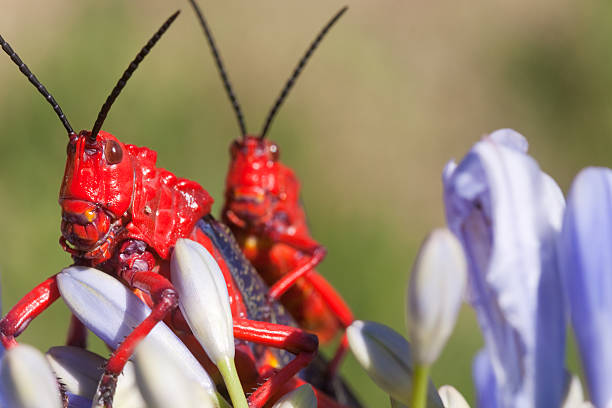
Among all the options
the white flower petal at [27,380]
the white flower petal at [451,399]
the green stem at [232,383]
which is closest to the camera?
the white flower petal at [27,380]

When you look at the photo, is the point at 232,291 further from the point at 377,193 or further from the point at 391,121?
the point at 391,121

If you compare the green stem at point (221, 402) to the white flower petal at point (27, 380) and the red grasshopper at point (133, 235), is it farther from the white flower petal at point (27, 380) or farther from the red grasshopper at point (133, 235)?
the white flower petal at point (27, 380)

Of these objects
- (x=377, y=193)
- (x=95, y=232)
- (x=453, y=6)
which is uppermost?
(x=453, y=6)

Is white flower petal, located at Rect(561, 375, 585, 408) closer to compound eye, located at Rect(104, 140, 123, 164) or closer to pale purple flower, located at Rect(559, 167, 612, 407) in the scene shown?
pale purple flower, located at Rect(559, 167, 612, 407)

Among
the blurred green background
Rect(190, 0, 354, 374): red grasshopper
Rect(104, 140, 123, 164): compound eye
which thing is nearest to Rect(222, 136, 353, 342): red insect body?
Rect(190, 0, 354, 374): red grasshopper

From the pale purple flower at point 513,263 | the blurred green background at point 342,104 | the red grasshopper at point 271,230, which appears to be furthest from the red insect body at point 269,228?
the blurred green background at point 342,104

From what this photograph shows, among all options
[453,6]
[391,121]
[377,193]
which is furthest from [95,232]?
[453,6]

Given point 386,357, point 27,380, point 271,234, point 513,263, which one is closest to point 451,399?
point 386,357

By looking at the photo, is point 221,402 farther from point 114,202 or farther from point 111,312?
point 114,202
